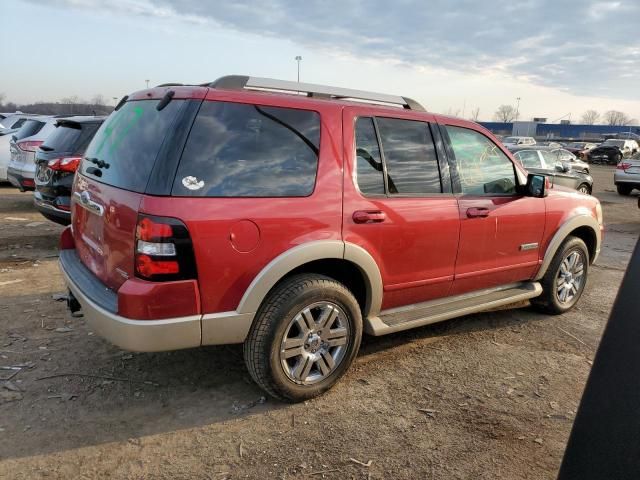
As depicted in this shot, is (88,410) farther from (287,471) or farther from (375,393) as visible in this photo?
(375,393)

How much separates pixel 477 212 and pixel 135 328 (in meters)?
2.61

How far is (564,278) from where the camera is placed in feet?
16.1

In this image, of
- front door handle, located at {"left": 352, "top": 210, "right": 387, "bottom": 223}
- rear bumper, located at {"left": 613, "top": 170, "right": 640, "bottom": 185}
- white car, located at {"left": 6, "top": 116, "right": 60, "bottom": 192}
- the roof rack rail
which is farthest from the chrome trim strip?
rear bumper, located at {"left": 613, "top": 170, "right": 640, "bottom": 185}

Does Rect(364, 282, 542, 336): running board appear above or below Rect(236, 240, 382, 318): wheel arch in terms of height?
below

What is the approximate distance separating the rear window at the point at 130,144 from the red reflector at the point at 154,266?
14.9 inches

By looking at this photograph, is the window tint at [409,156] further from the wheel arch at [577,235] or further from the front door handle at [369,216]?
the wheel arch at [577,235]

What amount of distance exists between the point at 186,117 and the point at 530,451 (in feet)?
8.78

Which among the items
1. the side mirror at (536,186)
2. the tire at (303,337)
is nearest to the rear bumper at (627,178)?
the side mirror at (536,186)

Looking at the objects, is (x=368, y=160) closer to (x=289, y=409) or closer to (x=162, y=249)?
(x=162, y=249)

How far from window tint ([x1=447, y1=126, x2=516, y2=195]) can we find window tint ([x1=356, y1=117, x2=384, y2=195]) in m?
0.83

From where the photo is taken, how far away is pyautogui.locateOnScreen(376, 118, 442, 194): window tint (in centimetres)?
352

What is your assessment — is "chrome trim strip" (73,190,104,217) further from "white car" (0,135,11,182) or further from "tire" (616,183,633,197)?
"tire" (616,183,633,197)

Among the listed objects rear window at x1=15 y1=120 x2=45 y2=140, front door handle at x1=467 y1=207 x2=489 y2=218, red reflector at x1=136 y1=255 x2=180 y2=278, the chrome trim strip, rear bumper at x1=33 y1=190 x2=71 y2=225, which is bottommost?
rear bumper at x1=33 y1=190 x2=71 y2=225

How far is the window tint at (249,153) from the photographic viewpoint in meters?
2.76
